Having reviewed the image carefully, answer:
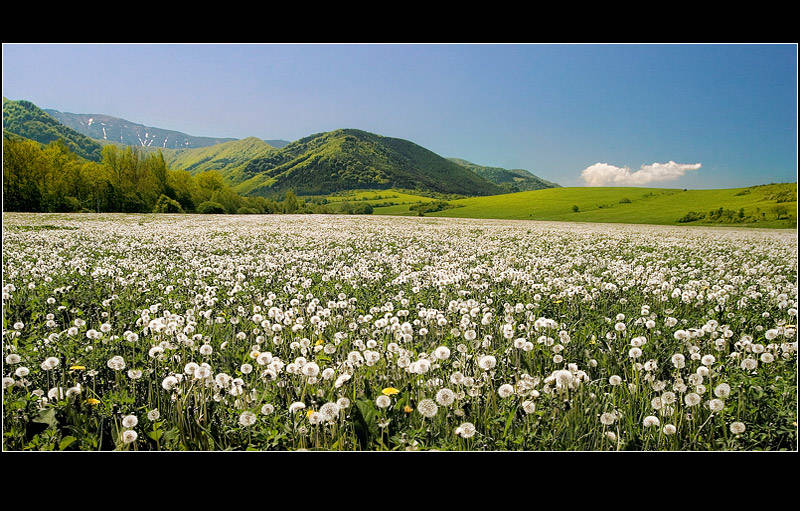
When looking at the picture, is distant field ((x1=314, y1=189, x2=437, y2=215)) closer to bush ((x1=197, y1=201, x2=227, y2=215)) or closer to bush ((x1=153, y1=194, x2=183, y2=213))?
bush ((x1=197, y1=201, x2=227, y2=215))

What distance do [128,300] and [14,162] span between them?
47.2 feet

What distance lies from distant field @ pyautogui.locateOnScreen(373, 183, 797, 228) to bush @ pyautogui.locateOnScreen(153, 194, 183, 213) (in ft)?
156

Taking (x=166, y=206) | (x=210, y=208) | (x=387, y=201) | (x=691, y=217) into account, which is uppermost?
(x=387, y=201)

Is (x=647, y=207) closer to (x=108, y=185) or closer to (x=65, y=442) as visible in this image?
(x=108, y=185)

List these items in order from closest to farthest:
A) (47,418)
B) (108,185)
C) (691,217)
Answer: (47,418)
(108,185)
(691,217)

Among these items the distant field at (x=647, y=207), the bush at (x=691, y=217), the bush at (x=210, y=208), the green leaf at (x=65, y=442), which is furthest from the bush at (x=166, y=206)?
the bush at (x=691, y=217)

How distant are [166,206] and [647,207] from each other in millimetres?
68422

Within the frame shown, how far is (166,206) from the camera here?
165 feet

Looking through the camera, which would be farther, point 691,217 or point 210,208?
point 210,208

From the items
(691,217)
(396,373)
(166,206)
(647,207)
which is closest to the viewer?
(396,373)

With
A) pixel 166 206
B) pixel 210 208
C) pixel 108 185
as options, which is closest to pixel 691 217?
pixel 108 185

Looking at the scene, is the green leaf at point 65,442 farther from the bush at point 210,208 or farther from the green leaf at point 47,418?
the bush at point 210,208
